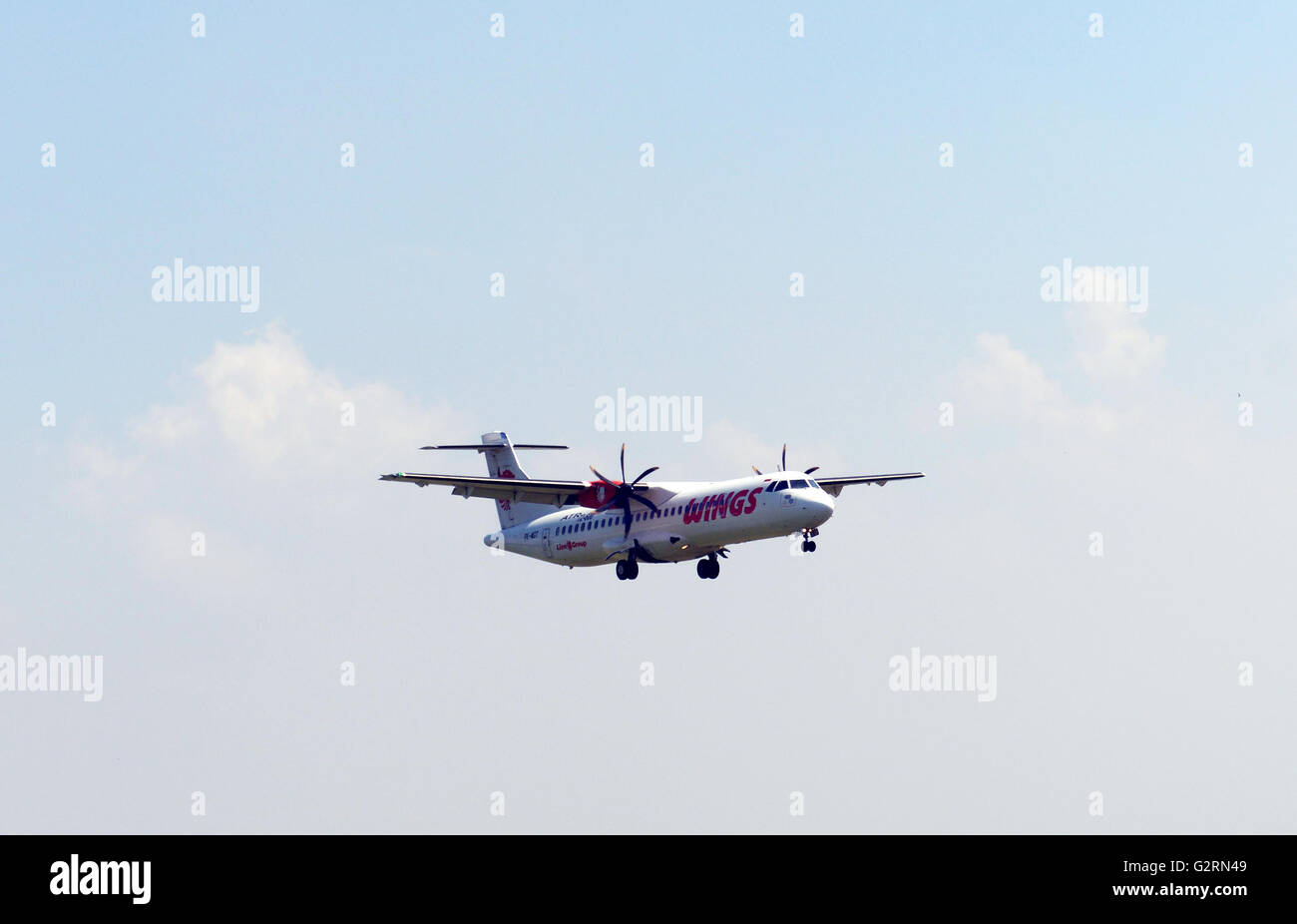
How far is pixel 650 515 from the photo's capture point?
58875 mm

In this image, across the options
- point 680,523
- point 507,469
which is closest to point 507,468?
point 507,469

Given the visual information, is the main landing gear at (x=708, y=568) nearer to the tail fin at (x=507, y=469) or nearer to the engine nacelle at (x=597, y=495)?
the engine nacelle at (x=597, y=495)

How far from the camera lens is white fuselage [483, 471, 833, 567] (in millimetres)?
54062

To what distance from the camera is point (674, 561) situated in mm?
60188

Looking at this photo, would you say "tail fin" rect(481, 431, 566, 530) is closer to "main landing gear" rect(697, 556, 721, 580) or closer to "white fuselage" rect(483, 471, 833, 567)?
"white fuselage" rect(483, 471, 833, 567)

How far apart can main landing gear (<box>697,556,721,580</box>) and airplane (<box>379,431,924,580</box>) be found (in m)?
0.04

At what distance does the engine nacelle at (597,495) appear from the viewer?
198 ft

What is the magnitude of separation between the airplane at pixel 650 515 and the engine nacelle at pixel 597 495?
0.04 metres

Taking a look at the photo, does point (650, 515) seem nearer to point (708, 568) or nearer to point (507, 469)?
point (708, 568)

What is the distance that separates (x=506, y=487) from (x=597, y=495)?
135 inches

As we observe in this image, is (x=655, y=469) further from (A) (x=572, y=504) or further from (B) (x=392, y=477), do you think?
(B) (x=392, y=477)
